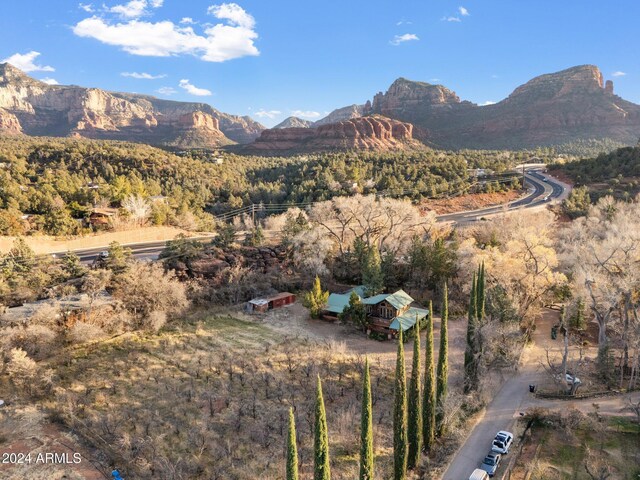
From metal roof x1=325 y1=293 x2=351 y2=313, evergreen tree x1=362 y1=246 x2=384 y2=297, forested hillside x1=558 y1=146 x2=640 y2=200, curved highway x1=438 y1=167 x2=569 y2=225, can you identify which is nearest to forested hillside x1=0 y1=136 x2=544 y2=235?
curved highway x1=438 y1=167 x2=569 y2=225

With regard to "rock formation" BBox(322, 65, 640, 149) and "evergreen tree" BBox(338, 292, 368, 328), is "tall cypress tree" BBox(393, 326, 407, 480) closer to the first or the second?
"evergreen tree" BBox(338, 292, 368, 328)

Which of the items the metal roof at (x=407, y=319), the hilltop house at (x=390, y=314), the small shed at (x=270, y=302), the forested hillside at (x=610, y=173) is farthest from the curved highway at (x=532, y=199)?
the small shed at (x=270, y=302)

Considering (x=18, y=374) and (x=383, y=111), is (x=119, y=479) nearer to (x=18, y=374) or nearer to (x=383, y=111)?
(x=18, y=374)

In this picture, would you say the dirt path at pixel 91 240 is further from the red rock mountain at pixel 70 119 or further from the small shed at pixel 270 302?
the red rock mountain at pixel 70 119

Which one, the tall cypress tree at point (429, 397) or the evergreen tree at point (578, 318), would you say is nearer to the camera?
the tall cypress tree at point (429, 397)

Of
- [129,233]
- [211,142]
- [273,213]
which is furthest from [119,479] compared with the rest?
[211,142]

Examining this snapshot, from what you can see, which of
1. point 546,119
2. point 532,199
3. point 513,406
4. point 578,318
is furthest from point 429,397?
point 546,119
